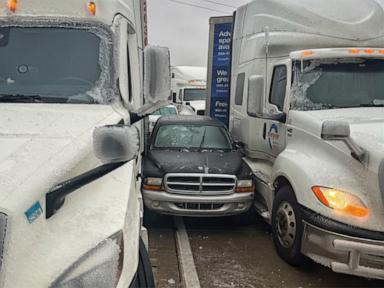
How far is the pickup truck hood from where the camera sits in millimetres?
6301

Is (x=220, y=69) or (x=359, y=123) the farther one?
(x=220, y=69)

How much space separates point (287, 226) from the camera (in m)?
5.22

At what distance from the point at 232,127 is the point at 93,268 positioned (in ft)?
23.4

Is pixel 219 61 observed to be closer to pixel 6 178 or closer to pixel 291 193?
pixel 291 193

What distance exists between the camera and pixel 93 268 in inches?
75.8

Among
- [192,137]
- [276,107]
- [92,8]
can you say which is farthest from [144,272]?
[192,137]

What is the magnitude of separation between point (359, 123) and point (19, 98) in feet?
11.7

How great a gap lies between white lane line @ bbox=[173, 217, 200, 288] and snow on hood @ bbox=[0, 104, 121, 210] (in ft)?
7.99

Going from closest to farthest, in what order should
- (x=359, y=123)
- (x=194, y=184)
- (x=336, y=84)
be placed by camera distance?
(x=359, y=123) → (x=336, y=84) → (x=194, y=184)

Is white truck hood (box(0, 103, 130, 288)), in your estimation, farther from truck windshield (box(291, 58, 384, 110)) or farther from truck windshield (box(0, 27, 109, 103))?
truck windshield (box(291, 58, 384, 110))

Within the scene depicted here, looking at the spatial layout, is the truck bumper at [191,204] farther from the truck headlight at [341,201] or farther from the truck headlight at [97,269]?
the truck headlight at [97,269]

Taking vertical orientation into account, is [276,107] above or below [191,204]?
above

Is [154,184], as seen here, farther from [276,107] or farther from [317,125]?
[317,125]

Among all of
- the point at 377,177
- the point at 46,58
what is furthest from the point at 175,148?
the point at 46,58
